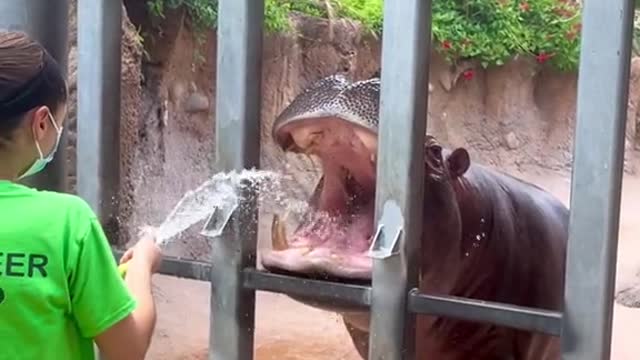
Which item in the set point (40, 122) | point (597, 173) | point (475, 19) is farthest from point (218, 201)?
point (475, 19)

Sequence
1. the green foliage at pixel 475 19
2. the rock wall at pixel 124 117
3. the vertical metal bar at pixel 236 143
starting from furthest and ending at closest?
1. the green foliage at pixel 475 19
2. the rock wall at pixel 124 117
3. the vertical metal bar at pixel 236 143

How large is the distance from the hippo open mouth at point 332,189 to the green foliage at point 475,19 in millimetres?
3325

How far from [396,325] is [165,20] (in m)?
4.00

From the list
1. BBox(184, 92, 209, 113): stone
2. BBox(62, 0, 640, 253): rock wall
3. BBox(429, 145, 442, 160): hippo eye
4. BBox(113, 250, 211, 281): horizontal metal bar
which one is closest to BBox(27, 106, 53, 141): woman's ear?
BBox(113, 250, 211, 281): horizontal metal bar

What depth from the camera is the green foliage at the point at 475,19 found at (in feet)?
17.7

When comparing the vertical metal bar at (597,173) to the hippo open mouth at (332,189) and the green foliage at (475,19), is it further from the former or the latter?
the green foliage at (475,19)

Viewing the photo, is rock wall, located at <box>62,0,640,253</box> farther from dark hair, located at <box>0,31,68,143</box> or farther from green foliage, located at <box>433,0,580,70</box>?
dark hair, located at <box>0,31,68,143</box>

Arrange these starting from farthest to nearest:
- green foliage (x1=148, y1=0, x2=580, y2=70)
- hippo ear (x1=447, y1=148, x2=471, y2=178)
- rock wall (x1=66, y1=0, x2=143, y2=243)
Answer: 1. green foliage (x1=148, y1=0, x2=580, y2=70)
2. hippo ear (x1=447, y1=148, x2=471, y2=178)
3. rock wall (x1=66, y1=0, x2=143, y2=243)

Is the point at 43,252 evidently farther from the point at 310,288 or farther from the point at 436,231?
the point at 436,231

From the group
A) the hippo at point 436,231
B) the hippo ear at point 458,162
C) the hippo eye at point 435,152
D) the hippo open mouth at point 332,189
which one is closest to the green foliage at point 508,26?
the hippo at point 436,231

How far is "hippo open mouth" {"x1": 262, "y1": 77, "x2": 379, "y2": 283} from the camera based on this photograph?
1.57m

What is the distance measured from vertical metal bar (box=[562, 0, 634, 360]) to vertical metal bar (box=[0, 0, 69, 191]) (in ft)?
2.70

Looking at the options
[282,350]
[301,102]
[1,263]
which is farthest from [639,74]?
[1,263]

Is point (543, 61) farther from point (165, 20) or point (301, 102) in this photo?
point (301, 102)
